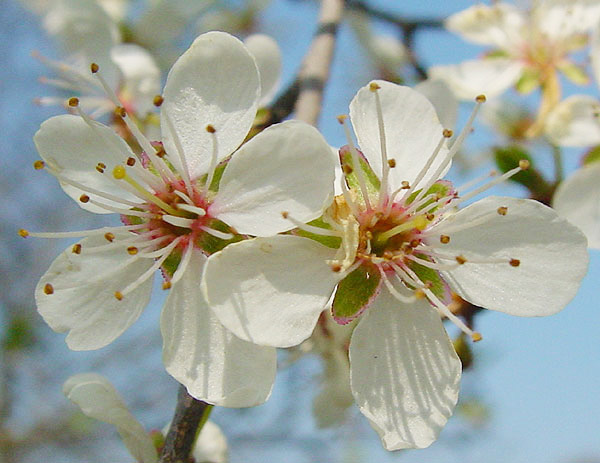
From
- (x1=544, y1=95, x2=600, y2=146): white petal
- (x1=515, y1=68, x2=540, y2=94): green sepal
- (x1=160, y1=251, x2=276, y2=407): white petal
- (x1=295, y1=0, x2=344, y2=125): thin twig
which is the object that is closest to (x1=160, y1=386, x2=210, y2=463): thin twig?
(x1=160, y1=251, x2=276, y2=407): white petal

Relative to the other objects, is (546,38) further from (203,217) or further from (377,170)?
(203,217)

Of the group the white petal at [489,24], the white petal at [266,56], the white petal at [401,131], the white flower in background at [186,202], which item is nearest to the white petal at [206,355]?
the white flower in background at [186,202]

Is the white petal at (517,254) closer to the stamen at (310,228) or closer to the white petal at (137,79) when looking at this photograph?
the stamen at (310,228)

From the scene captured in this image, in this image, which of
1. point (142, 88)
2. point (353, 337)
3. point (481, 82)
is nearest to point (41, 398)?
point (142, 88)

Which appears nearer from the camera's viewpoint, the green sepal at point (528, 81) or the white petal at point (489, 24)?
the green sepal at point (528, 81)

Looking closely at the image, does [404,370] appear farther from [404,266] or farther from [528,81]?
[528,81]

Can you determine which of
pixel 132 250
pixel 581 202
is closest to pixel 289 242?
pixel 132 250

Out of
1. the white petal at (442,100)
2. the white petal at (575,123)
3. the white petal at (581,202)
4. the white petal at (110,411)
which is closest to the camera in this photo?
the white petal at (110,411)
